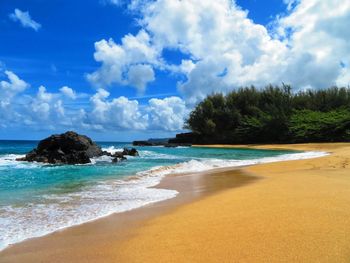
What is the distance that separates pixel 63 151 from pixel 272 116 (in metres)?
37.9

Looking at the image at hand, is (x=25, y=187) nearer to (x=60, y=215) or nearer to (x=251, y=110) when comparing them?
(x=60, y=215)

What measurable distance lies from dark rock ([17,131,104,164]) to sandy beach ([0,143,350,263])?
1711 centimetres

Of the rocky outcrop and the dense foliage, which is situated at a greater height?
the dense foliage

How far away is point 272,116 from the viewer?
5494 cm

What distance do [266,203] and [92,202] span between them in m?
3.98

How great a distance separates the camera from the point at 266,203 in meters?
7.01

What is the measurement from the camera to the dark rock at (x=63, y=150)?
2355cm

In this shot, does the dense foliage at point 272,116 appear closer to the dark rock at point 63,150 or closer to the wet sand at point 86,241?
the dark rock at point 63,150

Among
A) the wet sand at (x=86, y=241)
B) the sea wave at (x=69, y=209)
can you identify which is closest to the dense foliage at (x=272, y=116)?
the sea wave at (x=69, y=209)

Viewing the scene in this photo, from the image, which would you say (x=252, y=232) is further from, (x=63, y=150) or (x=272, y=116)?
(x=272, y=116)

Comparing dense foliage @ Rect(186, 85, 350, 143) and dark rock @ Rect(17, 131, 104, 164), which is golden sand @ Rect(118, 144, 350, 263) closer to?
dark rock @ Rect(17, 131, 104, 164)

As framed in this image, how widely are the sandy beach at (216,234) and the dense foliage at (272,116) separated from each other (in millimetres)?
43788

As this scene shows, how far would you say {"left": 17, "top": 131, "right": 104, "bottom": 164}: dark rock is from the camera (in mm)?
23547

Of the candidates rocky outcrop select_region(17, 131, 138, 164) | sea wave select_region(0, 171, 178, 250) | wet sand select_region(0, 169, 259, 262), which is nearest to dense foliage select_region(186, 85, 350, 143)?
rocky outcrop select_region(17, 131, 138, 164)
